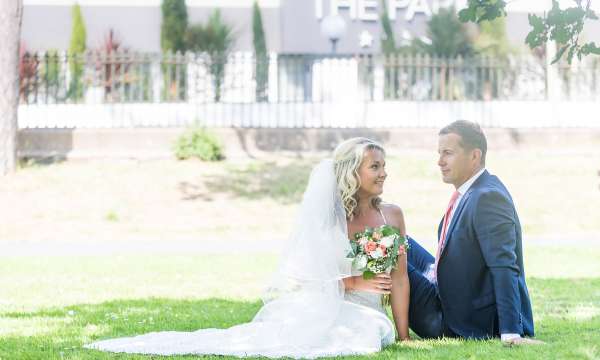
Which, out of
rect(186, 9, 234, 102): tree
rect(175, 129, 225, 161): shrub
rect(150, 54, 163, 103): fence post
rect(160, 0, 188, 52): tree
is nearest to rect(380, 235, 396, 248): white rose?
rect(175, 129, 225, 161): shrub

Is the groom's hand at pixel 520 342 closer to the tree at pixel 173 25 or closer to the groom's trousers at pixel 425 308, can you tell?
the groom's trousers at pixel 425 308

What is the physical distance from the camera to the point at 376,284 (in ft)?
23.7

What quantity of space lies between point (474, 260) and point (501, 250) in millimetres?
248

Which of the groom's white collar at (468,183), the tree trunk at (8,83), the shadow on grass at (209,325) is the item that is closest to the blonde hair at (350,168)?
the groom's white collar at (468,183)

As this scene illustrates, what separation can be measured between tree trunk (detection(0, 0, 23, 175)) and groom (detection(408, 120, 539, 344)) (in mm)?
14583

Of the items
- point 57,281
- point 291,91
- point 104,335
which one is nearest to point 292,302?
point 104,335

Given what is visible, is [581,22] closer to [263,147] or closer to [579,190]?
[579,190]

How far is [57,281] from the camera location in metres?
12.2

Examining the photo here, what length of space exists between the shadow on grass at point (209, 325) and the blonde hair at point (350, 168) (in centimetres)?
98

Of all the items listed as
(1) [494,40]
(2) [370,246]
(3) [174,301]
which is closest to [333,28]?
(1) [494,40]

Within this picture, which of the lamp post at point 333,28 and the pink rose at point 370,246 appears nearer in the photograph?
the pink rose at point 370,246

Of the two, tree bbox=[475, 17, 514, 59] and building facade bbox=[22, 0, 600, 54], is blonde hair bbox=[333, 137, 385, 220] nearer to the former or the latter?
tree bbox=[475, 17, 514, 59]

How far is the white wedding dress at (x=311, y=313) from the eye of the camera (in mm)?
6953

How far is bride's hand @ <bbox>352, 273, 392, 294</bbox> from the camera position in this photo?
7191mm
